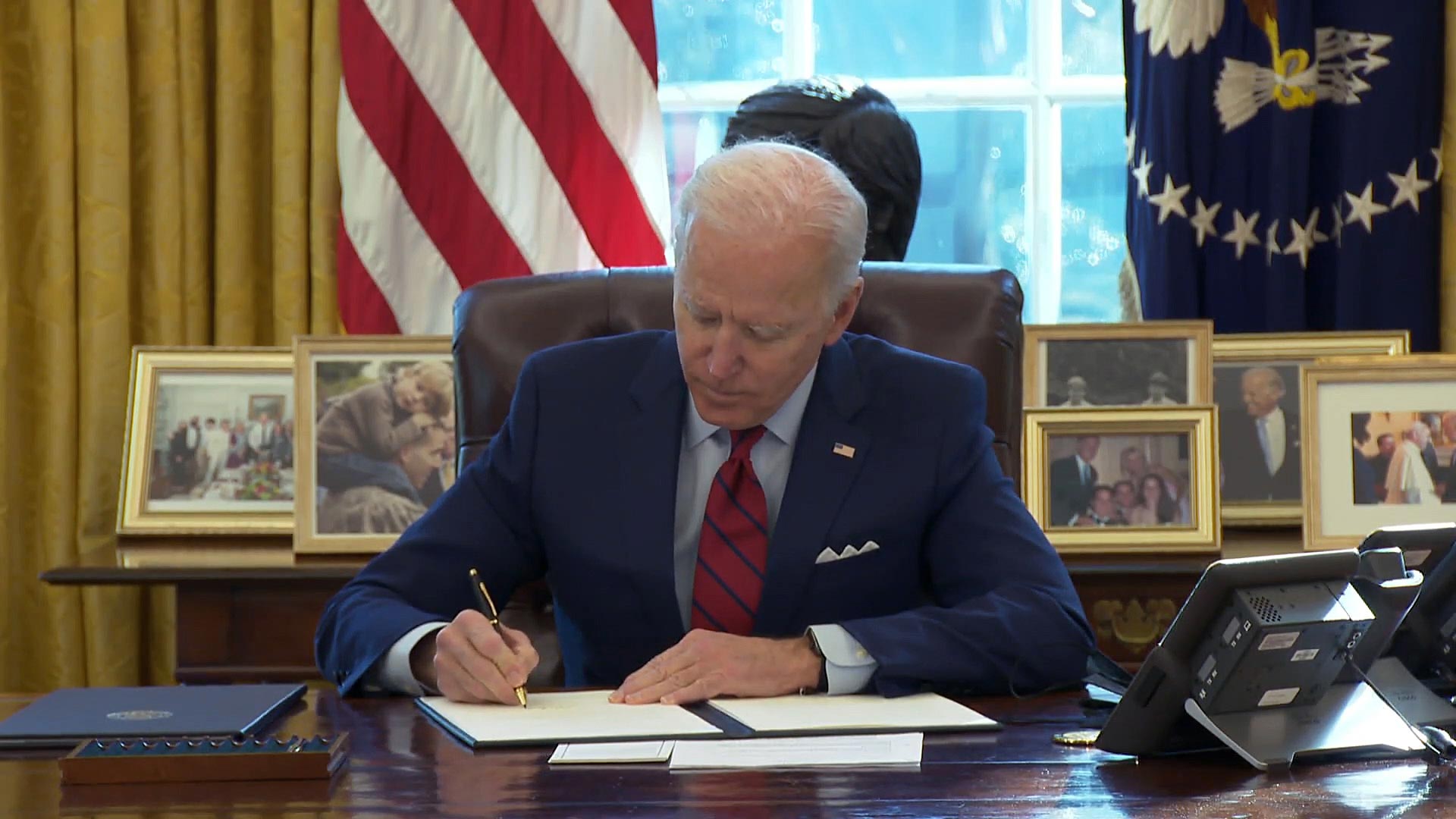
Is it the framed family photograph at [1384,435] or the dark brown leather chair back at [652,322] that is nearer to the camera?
the dark brown leather chair back at [652,322]

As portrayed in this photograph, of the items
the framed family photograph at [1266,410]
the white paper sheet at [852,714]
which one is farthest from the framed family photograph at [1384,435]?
the white paper sheet at [852,714]

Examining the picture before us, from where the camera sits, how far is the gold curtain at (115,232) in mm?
3402

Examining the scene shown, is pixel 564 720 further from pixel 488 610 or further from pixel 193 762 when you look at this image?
pixel 193 762

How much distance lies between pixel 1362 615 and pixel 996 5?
8.48 ft

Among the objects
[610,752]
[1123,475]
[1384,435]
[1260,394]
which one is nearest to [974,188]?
[1260,394]

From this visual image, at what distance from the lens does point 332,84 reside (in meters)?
3.45

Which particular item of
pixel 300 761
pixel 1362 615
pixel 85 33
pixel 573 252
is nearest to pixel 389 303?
pixel 573 252

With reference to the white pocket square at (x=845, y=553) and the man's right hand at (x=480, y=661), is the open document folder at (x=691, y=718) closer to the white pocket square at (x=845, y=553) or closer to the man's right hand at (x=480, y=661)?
the man's right hand at (x=480, y=661)

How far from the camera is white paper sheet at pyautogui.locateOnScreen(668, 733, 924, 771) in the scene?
1397 millimetres

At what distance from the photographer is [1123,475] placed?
2998mm

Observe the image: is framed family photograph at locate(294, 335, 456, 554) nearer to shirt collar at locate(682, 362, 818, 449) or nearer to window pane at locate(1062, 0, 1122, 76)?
shirt collar at locate(682, 362, 818, 449)

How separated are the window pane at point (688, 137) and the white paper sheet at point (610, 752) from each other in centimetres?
241

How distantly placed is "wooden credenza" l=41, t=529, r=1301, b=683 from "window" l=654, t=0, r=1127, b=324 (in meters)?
1.11

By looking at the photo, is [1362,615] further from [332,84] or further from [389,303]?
[332,84]
